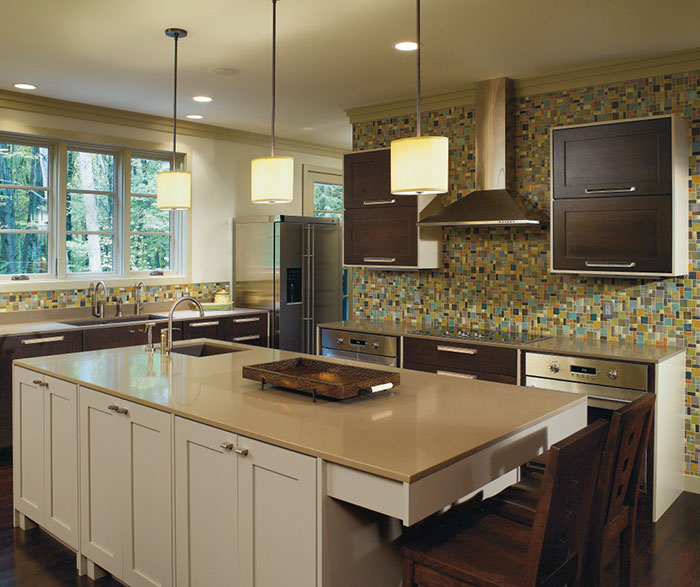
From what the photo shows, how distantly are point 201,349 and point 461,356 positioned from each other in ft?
5.38

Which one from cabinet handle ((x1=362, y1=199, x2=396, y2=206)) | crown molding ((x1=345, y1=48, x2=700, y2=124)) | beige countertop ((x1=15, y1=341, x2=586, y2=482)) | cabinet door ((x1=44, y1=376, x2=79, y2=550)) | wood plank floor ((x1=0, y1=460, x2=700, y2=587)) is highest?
Result: crown molding ((x1=345, y1=48, x2=700, y2=124))

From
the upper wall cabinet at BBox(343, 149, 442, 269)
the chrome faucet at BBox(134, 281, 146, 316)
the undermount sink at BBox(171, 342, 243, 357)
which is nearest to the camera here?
the undermount sink at BBox(171, 342, 243, 357)

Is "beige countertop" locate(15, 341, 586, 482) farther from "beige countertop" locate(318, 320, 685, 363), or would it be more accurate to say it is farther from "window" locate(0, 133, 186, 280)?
"window" locate(0, 133, 186, 280)

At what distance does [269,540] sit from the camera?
6.64 ft

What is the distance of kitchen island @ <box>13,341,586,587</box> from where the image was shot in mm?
1872

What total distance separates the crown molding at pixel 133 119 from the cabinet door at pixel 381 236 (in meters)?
1.86

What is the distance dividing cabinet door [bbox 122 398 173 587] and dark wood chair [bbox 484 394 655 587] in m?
1.16

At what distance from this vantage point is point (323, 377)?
280 cm

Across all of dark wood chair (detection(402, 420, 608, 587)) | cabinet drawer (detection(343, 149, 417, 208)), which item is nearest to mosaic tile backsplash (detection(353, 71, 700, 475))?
cabinet drawer (detection(343, 149, 417, 208))

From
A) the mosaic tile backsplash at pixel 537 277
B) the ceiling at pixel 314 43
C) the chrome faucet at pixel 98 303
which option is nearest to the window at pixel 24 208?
the chrome faucet at pixel 98 303

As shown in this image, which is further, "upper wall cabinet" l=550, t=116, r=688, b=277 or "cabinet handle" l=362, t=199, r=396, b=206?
"cabinet handle" l=362, t=199, r=396, b=206

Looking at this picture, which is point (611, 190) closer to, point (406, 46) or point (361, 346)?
point (406, 46)

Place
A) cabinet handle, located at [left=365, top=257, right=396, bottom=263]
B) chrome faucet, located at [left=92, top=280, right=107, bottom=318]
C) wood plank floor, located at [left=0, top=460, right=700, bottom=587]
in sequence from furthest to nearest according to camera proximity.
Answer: chrome faucet, located at [left=92, top=280, right=107, bottom=318] → cabinet handle, located at [left=365, top=257, right=396, bottom=263] → wood plank floor, located at [left=0, top=460, right=700, bottom=587]

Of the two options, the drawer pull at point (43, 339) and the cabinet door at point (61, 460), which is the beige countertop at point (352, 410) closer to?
the cabinet door at point (61, 460)
